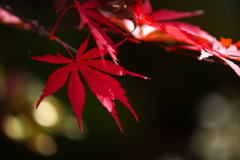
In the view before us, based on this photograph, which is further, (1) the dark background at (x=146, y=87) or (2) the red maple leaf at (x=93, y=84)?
(1) the dark background at (x=146, y=87)

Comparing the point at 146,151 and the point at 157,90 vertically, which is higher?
the point at 157,90

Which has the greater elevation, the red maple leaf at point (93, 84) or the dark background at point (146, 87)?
the dark background at point (146, 87)

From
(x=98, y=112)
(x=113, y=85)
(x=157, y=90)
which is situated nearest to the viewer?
(x=113, y=85)

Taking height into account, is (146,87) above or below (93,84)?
above

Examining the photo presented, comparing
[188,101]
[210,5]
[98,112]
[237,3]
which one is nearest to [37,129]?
[98,112]

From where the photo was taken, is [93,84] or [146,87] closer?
[93,84]

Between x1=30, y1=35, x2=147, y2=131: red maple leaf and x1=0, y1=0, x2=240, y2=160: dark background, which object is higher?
x1=0, y1=0, x2=240, y2=160: dark background

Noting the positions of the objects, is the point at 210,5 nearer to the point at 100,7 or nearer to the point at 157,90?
the point at 157,90

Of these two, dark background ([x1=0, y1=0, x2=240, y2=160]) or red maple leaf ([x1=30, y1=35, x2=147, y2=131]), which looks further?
dark background ([x1=0, y1=0, x2=240, y2=160])
